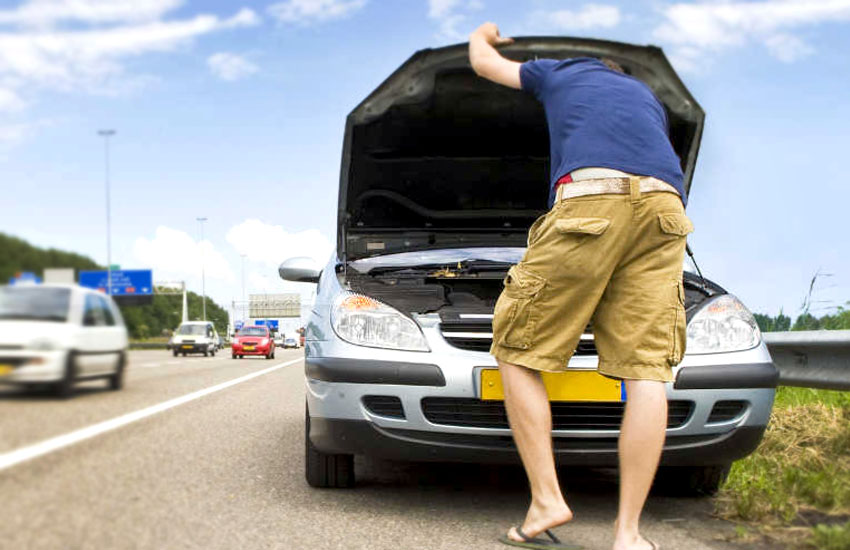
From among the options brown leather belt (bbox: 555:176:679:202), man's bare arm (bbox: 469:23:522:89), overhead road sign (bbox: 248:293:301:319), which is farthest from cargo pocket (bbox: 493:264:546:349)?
overhead road sign (bbox: 248:293:301:319)

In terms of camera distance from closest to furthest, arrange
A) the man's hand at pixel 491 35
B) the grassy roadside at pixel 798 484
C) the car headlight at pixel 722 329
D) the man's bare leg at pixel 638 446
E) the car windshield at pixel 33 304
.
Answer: the car windshield at pixel 33 304, the man's hand at pixel 491 35, the man's bare leg at pixel 638 446, the grassy roadside at pixel 798 484, the car headlight at pixel 722 329

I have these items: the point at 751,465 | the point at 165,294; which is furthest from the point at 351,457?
the point at 165,294

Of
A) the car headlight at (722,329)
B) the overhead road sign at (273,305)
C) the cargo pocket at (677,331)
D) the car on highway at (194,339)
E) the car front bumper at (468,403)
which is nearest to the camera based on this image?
the car on highway at (194,339)

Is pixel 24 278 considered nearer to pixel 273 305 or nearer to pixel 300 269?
pixel 273 305

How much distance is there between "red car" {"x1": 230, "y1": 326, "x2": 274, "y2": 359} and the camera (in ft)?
4.25

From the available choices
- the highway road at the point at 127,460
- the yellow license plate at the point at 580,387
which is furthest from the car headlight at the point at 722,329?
the highway road at the point at 127,460

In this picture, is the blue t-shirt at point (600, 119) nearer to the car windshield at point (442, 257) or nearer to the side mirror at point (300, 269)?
the car windshield at point (442, 257)

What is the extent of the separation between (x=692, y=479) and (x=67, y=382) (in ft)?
11.1

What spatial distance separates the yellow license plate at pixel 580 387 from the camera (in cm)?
306

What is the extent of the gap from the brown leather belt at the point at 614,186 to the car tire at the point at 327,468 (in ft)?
5.03

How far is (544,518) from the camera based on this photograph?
9.18 feet

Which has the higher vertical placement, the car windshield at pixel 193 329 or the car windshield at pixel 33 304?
the car windshield at pixel 33 304

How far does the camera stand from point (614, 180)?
9.14 feet

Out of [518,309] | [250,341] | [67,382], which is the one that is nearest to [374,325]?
[518,309]
